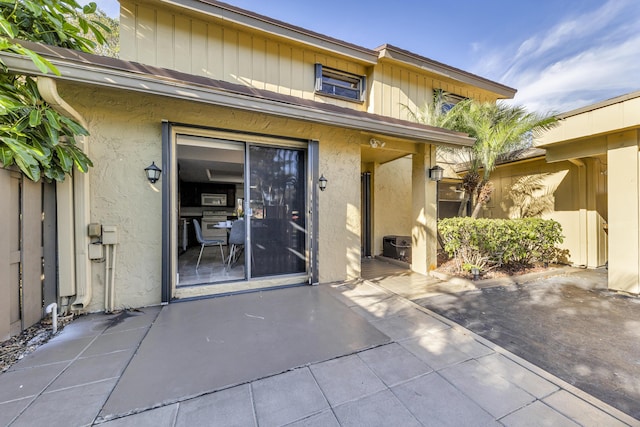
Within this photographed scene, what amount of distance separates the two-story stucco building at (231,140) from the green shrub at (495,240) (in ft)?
1.51

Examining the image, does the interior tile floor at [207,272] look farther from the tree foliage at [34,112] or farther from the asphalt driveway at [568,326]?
the asphalt driveway at [568,326]

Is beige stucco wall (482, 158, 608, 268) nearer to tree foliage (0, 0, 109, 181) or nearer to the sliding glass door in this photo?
the sliding glass door

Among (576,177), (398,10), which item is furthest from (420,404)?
(398,10)

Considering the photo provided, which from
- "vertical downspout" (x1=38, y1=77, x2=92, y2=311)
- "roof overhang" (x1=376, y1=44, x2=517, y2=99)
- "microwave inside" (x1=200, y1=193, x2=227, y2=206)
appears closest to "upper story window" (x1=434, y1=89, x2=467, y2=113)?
"roof overhang" (x1=376, y1=44, x2=517, y2=99)

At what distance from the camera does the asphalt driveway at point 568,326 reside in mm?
1973

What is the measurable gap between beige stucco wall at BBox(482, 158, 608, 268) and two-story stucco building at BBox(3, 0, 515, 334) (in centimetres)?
356

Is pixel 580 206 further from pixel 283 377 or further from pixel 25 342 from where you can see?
pixel 25 342

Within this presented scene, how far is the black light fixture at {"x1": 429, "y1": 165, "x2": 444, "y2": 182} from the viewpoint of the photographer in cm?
508

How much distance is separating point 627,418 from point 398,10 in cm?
864

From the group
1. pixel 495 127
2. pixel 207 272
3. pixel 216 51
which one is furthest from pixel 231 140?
pixel 495 127

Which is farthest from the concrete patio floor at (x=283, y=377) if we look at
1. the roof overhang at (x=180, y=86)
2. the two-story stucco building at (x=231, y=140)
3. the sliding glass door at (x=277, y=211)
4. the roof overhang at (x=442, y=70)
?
the roof overhang at (x=442, y=70)

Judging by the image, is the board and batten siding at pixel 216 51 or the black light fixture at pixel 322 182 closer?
the board and batten siding at pixel 216 51

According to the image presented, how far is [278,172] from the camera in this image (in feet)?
13.6

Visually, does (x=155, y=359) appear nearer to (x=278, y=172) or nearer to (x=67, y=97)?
(x=278, y=172)
